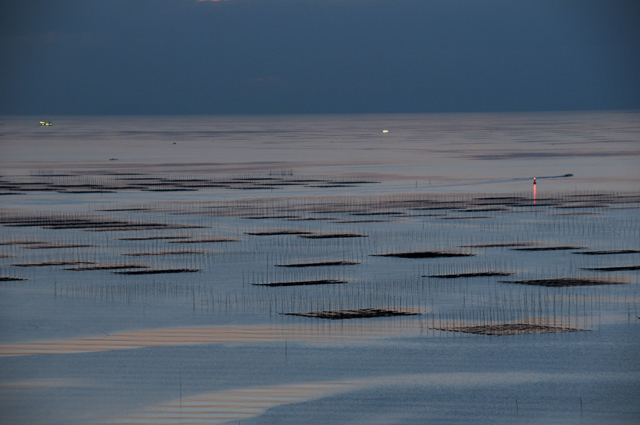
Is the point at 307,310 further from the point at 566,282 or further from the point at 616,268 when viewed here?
the point at 616,268

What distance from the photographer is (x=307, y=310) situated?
36000mm

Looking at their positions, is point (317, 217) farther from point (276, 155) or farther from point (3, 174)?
point (276, 155)

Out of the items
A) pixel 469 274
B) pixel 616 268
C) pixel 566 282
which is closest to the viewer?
pixel 566 282

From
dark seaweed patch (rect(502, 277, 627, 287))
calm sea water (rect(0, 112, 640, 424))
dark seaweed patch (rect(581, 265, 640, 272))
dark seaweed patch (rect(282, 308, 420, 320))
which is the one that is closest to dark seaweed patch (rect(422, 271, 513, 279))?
calm sea water (rect(0, 112, 640, 424))

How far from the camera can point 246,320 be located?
113ft

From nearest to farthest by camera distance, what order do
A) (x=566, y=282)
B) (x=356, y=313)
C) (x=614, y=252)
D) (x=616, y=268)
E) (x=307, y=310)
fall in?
(x=356, y=313) → (x=307, y=310) → (x=566, y=282) → (x=616, y=268) → (x=614, y=252)

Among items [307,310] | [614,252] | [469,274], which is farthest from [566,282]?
[307,310]

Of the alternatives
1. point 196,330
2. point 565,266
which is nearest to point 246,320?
point 196,330

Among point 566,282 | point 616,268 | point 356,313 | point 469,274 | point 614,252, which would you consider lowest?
point 356,313

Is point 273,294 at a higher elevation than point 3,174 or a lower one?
lower

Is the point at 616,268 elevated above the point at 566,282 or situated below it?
above

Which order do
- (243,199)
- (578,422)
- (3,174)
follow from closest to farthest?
(578,422) < (243,199) < (3,174)

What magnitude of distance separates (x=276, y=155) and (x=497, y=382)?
4685 inches

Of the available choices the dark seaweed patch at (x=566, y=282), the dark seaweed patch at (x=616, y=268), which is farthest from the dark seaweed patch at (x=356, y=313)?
the dark seaweed patch at (x=616, y=268)
